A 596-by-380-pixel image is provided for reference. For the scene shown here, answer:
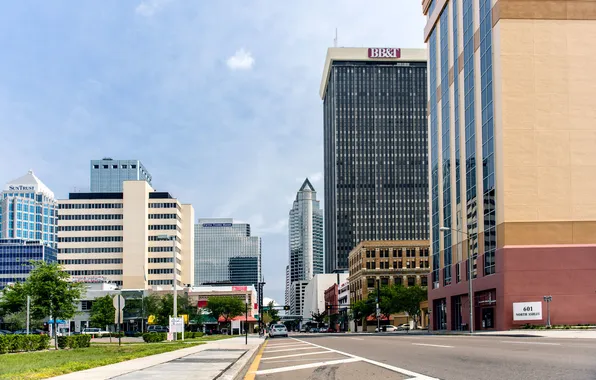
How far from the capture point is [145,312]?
103438mm

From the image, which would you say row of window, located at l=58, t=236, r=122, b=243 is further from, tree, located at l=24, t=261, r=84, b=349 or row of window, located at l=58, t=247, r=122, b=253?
tree, located at l=24, t=261, r=84, b=349

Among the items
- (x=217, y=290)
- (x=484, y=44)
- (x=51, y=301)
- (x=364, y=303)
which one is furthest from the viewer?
(x=217, y=290)

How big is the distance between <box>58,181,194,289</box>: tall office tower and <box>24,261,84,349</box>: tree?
103146 mm

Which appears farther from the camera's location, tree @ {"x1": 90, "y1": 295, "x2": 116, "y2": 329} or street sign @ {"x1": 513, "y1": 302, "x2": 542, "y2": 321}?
tree @ {"x1": 90, "y1": 295, "x2": 116, "y2": 329}

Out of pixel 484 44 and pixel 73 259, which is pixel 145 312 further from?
pixel 484 44

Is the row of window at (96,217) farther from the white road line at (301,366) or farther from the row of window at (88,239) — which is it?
the white road line at (301,366)

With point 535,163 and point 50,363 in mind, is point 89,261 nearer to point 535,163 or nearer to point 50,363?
point 535,163

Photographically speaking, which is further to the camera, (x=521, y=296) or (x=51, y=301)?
(x=521, y=296)

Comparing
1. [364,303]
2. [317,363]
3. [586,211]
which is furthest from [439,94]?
[317,363]

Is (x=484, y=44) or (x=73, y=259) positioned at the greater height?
(x=484, y=44)

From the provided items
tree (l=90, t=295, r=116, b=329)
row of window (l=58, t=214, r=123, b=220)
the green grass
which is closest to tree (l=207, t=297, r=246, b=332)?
tree (l=90, t=295, r=116, b=329)

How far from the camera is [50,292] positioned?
38812 millimetres

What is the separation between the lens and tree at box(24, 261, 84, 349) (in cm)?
3881

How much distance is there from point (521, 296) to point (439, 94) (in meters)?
32.5
